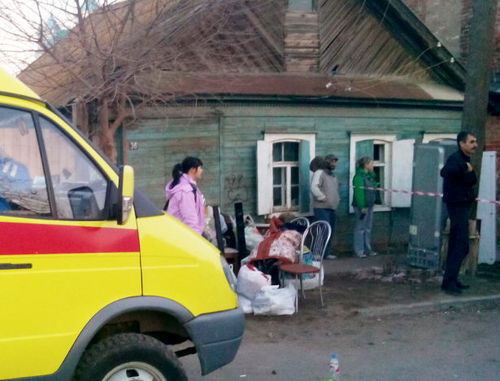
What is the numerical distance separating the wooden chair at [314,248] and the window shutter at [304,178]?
241 cm

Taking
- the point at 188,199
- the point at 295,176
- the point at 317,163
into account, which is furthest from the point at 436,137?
the point at 188,199

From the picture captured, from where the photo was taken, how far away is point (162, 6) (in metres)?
8.80

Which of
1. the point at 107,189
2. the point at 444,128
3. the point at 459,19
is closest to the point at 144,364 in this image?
the point at 107,189

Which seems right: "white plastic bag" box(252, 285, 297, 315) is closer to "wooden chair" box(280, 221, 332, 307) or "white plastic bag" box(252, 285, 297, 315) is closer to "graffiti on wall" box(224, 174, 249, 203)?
"wooden chair" box(280, 221, 332, 307)

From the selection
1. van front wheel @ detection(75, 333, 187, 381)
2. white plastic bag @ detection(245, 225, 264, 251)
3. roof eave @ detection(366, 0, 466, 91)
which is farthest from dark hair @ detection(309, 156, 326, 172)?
van front wheel @ detection(75, 333, 187, 381)

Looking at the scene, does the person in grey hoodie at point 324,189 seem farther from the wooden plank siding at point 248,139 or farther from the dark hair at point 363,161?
the wooden plank siding at point 248,139

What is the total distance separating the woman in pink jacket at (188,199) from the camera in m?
6.85

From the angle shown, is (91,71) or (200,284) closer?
(200,284)

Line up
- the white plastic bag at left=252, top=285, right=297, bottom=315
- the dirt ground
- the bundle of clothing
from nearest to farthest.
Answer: the dirt ground, the white plastic bag at left=252, top=285, right=297, bottom=315, the bundle of clothing

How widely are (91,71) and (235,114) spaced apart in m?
3.19

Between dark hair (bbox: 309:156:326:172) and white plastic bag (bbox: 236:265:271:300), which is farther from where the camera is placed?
dark hair (bbox: 309:156:326:172)

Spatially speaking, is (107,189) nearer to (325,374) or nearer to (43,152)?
(43,152)

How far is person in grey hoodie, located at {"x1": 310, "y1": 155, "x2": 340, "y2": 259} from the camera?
10.7 meters

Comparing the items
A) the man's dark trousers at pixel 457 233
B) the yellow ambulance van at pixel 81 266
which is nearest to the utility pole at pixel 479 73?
the man's dark trousers at pixel 457 233
